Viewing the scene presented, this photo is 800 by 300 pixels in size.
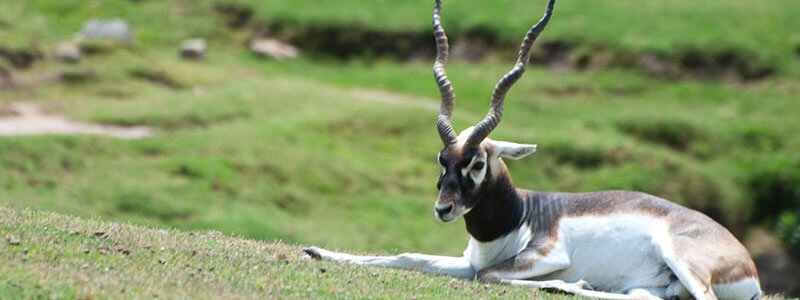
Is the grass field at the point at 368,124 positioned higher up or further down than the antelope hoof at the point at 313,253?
further down

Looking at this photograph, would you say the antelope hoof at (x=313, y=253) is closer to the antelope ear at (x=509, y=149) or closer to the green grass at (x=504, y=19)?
the antelope ear at (x=509, y=149)

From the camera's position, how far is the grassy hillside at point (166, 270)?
24.8 ft

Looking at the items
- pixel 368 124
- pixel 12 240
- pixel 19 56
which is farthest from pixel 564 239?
pixel 19 56

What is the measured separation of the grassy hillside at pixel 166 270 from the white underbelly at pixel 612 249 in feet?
2.66

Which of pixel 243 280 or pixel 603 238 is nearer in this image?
pixel 243 280

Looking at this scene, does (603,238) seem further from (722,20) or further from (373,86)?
(722,20)

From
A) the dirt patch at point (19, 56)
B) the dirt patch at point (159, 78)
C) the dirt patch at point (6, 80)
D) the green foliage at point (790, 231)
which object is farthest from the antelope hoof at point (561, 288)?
the dirt patch at point (159, 78)

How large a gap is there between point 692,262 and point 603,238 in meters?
0.90

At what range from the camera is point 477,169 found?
33.1 feet

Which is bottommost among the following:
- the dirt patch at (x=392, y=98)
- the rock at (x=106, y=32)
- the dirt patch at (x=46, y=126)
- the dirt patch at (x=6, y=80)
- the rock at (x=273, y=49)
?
the rock at (x=273, y=49)

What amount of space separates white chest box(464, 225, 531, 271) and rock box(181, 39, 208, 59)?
79.0 feet

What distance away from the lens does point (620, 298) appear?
31.9 ft

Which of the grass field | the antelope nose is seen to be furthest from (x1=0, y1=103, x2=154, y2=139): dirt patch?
the antelope nose

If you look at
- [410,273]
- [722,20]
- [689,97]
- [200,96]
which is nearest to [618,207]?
[410,273]
